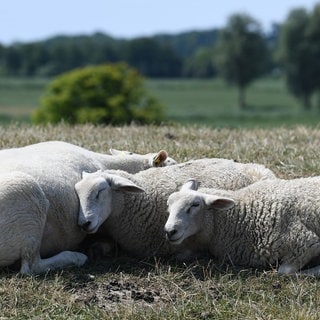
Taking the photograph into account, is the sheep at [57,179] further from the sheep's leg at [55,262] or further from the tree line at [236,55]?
the tree line at [236,55]

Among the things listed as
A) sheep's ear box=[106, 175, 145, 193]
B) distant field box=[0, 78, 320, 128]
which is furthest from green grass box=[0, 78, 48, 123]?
sheep's ear box=[106, 175, 145, 193]

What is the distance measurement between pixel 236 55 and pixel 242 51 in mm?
1077

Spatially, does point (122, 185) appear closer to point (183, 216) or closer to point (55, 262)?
point (183, 216)

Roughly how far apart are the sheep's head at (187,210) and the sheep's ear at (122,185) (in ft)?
1.18

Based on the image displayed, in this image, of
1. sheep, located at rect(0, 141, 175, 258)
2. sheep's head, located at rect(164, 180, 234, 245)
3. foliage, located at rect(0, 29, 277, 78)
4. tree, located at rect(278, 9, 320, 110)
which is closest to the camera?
sheep's head, located at rect(164, 180, 234, 245)

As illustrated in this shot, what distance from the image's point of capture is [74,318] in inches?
229

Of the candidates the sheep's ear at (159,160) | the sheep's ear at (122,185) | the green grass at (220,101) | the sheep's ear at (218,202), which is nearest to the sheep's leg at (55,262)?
the sheep's ear at (122,185)

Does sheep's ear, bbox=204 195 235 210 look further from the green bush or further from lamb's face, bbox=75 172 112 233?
the green bush

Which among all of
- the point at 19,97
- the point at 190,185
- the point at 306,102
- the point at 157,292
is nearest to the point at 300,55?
the point at 306,102

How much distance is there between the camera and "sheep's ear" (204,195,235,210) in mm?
6973

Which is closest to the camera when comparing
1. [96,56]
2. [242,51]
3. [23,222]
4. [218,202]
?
[23,222]

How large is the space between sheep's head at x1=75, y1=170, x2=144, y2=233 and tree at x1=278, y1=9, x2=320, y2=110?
9070 centimetres

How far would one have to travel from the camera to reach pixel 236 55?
105 metres

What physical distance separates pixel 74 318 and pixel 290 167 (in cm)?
426
